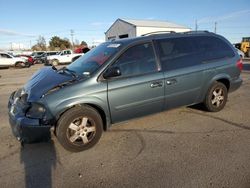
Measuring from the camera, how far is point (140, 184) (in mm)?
2877

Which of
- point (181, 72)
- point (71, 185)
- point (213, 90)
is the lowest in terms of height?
point (71, 185)

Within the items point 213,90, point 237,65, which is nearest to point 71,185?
point 213,90

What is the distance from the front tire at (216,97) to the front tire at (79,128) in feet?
8.48

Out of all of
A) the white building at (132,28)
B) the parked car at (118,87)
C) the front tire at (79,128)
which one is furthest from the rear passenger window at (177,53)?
the white building at (132,28)

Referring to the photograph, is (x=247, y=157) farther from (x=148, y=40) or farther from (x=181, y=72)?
(x=148, y=40)

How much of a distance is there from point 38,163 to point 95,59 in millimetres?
2000

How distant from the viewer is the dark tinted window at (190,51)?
4430 mm

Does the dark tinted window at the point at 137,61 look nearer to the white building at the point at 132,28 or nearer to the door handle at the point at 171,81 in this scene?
the door handle at the point at 171,81

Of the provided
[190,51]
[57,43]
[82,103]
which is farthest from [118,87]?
[57,43]

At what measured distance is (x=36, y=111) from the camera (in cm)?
349

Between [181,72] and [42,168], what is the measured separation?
292cm

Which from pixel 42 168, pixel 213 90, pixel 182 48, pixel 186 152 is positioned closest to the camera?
pixel 42 168

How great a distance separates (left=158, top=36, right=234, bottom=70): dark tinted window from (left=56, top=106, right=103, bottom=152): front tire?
1603mm

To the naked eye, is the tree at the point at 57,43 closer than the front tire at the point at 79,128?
No
